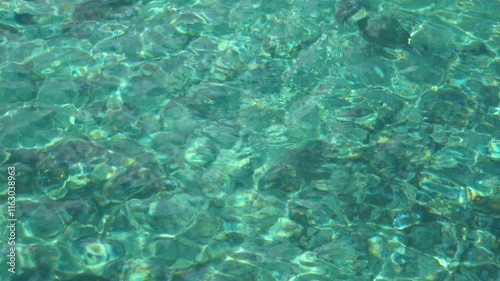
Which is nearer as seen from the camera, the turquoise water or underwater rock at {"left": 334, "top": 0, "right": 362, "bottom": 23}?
the turquoise water

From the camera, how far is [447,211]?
15.2 feet

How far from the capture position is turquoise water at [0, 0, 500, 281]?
4.30m

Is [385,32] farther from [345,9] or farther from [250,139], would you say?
[250,139]

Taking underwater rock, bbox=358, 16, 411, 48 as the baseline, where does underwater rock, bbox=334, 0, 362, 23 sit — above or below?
above

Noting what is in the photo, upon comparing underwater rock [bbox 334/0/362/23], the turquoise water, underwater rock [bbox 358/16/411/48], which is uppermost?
underwater rock [bbox 334/0/362/23]

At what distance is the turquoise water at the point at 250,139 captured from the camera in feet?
14.1

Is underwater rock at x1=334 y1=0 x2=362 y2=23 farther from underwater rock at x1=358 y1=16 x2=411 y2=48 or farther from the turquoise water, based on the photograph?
underwater rock at x1=358 y1=16 x2=411 y2=48

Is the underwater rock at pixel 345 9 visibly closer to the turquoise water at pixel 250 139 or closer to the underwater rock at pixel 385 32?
the turquoise water at pixel 250 139

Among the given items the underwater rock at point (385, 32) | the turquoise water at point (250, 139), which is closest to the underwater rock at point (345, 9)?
the turquoise water at point (250, 139)

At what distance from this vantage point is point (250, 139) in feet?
16.7

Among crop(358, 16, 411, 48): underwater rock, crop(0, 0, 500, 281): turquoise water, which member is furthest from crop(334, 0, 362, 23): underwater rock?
crop(358, 16, 411, 48): underwater rock

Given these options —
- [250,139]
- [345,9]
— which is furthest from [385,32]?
[250,139]

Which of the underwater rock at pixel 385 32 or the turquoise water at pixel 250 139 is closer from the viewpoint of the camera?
the turquoise water at pixel 250 139

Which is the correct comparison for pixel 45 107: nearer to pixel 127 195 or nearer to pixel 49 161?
pixel 49 161
